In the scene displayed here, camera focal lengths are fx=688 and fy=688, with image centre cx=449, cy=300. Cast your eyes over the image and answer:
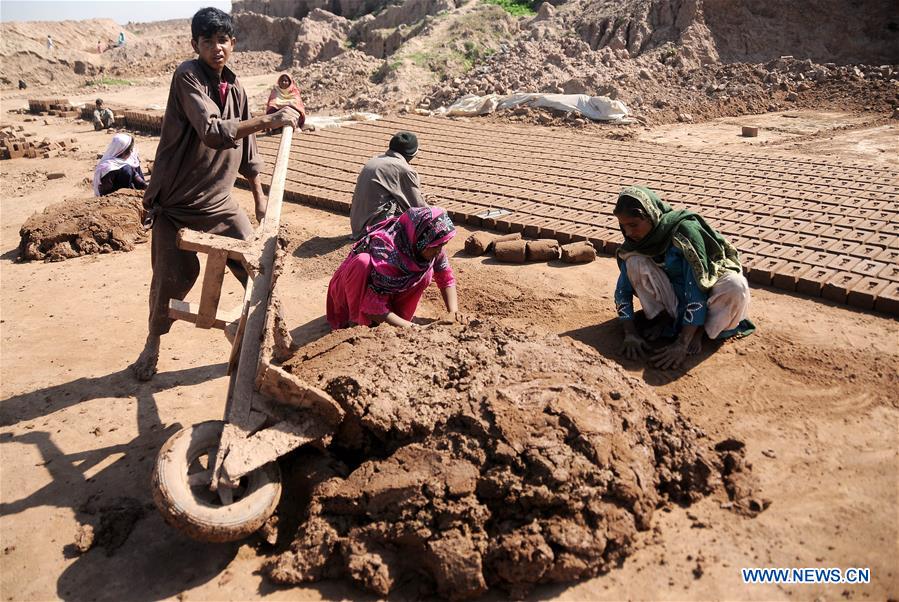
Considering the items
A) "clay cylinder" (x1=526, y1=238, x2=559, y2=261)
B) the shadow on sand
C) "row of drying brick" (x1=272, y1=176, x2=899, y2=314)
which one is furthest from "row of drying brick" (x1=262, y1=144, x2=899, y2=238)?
the shadow on sand

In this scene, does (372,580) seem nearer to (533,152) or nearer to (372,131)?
(533,152)

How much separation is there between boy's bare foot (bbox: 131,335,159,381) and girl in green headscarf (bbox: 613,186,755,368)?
256 centimetres

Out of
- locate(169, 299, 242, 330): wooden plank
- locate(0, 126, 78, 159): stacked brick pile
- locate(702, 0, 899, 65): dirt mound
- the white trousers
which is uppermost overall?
locate(702, 0, 899, 65): dirt mound

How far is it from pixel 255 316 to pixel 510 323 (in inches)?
77.1

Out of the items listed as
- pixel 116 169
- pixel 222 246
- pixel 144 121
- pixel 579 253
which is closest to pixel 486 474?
pixel 222 246

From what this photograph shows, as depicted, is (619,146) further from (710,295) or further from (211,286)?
(211,286)

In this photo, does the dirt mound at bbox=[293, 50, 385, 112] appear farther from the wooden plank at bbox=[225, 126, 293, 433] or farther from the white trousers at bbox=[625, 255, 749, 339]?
the wooden plank at bbox=[225, 126, 293, 433]

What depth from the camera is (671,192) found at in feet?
20.1

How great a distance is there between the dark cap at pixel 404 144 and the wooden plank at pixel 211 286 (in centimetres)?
219

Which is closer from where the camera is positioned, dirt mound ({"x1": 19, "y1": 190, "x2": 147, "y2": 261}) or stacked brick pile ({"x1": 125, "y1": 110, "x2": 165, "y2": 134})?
dirt mound ({"x1": 19, "y1": 190, "x2": 147, "y2": 261})


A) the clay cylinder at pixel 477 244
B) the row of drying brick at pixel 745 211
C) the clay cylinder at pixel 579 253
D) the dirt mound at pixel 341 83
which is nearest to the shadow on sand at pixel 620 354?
the clay cylinder at pixel 579 253

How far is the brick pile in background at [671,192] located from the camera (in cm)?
452

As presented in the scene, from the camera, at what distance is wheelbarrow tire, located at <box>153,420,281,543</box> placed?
2.18 metres

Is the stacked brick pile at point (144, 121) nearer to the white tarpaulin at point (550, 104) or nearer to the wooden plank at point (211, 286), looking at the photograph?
the white tarpaulin at point (550, 104)
